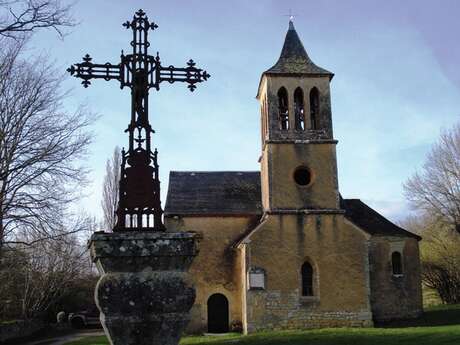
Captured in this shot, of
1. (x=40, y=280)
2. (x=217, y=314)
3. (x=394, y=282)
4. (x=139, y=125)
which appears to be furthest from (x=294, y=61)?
(x=139, y=125)

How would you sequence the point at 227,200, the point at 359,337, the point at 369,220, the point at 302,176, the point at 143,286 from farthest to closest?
the point at 369,220 < the point at 227,200 < the point at 302,176 < the point at 359,337 < the point at 143,286

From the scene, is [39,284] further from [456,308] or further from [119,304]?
[119,304]

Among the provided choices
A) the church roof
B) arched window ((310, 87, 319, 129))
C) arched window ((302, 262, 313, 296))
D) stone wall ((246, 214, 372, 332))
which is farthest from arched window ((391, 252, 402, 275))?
arched window ((310, 87, 319, 129))

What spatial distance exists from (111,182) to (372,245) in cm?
2385

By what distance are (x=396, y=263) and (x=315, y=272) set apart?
5.50m

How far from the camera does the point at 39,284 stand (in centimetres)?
2881

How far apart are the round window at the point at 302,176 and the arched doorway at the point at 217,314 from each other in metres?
6.98

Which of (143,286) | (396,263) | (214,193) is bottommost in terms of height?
(143,286)

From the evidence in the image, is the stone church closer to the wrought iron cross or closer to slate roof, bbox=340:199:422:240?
slate roof, bbox=340:199:422:240

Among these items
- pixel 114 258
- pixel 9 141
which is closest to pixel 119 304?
pixel 114 258

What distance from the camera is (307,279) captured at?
82.3 feet

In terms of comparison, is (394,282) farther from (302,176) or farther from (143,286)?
(143,286)

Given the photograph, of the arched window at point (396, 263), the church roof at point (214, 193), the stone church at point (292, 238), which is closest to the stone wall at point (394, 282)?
the stone church at point (292, 238)

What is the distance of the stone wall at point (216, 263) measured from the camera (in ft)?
87.4
